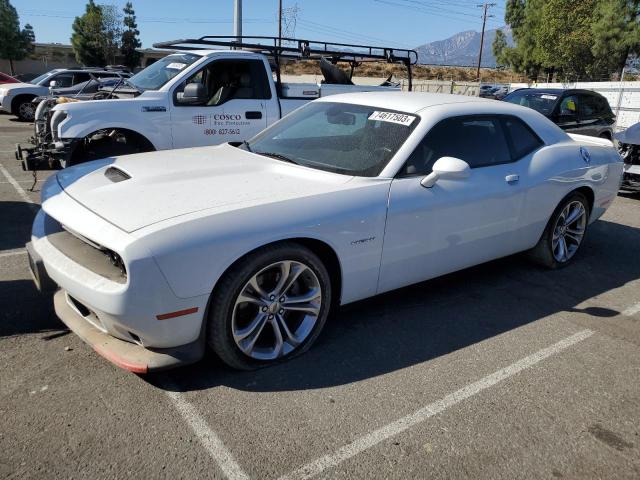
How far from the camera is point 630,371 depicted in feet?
10.9

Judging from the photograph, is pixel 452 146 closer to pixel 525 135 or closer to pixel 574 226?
pixel 525 135

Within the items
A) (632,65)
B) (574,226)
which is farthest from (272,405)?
(632,65)

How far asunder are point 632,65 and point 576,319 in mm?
42750

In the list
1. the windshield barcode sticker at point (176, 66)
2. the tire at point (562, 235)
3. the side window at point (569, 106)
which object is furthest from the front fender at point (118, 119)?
the side window at point (569, 106)

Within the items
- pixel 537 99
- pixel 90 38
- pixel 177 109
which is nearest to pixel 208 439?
pixel 177 109

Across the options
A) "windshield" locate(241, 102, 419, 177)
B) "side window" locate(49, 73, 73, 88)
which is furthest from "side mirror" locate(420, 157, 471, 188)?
"side window" locate(49, 73, 73, 88)

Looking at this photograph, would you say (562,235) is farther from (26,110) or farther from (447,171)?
(26,110)

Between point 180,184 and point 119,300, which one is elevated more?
point 180,184

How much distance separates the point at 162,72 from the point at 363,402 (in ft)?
19.8

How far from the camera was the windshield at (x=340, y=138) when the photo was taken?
3578 mm

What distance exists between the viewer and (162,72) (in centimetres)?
732

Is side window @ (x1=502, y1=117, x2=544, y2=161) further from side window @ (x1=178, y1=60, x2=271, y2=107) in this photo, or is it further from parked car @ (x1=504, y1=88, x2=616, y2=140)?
parked car @ (x1=504, y1=88, x2=616, y2=140)

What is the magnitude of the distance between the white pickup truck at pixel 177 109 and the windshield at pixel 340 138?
2.79 meters

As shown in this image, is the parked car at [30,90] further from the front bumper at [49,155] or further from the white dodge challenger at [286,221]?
the white dodge challenger at [286,221]
